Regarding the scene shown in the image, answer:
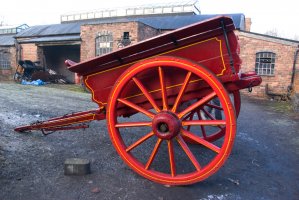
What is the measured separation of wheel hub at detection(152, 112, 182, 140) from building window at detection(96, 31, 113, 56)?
42.6ft

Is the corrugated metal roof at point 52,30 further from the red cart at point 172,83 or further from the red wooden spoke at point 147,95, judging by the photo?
the red wooden spoke at point 147,95

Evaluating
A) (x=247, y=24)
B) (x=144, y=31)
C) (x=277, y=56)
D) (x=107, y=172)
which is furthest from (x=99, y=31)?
(x=107, y=172)

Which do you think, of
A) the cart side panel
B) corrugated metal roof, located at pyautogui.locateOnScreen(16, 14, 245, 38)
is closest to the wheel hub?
the cart side panel

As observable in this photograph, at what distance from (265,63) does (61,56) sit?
14661 mm

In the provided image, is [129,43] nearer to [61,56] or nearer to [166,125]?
[61,56]

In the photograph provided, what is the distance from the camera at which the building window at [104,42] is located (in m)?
15.1

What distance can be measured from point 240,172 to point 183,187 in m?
0.98

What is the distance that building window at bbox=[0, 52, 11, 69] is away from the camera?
67.7ft

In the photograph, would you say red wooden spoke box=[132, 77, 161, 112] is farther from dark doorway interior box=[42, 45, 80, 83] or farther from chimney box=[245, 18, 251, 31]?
chimney box=[245, 18, 251, 31]

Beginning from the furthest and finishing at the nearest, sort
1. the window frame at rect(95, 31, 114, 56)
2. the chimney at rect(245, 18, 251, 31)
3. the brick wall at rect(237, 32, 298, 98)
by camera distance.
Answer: the chimney at rect(245, 18, 251, 31)
the window frame at rect(95, 31, 114, 56)
the brick wall at rect(237, 32, 298, 98)

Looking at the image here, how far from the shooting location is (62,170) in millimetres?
3033

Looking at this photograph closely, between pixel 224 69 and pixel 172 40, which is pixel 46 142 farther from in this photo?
pixel 224 69

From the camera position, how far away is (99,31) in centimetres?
1522

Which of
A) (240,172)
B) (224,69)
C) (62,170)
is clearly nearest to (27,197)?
(62,170)
